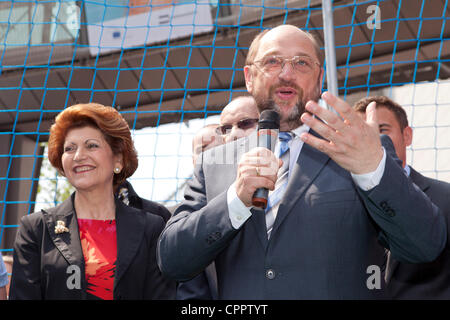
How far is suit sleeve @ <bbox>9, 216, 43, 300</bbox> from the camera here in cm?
208

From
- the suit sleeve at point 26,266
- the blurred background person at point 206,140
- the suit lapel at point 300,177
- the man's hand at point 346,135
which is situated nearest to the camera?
the man's hand at point 346,135

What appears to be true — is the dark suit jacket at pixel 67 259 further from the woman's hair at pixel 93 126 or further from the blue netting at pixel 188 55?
the blue netting at pixel 188 55

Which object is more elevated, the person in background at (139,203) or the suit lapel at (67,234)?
the person in background at (139,203)

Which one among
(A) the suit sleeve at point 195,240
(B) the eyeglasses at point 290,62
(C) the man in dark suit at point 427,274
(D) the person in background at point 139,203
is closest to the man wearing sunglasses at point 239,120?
(D) the person in background at point 139,203

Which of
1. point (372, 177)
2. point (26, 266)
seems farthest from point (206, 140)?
point (372, 177)

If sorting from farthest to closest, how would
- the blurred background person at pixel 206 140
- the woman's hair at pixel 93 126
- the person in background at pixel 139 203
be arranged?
the blurred background person at pixel 206 140 → the person in background at pixel 139 203 → the woman's hair at pixel 93 126

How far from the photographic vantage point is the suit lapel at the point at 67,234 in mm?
2156

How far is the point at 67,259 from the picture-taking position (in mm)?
2141

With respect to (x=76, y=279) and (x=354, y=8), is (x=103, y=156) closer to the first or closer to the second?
(x=76, y=279)

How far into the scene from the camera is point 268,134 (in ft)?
4.73

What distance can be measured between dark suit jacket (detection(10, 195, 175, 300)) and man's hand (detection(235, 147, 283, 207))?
3.18ft

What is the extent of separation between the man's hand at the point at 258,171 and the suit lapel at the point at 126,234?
96 centimetres

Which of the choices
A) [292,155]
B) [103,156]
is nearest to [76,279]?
[103,156]

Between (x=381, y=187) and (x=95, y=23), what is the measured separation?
5041 millimetres
